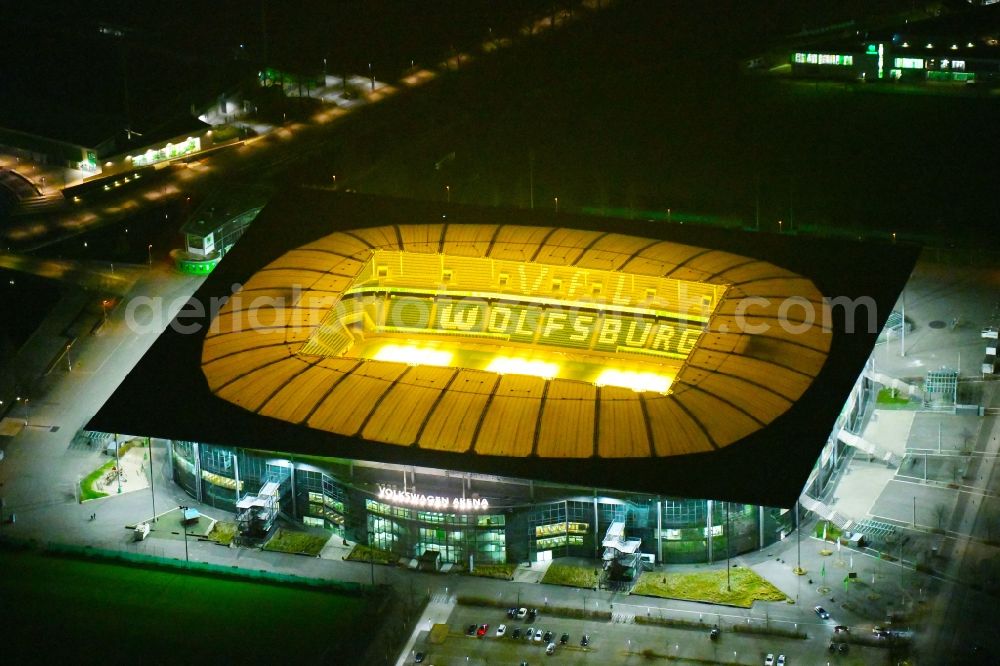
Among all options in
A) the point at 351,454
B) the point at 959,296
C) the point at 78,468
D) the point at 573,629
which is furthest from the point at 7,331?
the point at 959,296

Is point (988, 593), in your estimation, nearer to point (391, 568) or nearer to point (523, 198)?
point (391, 568)

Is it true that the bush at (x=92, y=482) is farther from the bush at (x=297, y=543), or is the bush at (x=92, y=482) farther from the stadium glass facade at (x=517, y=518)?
the stadium glass facade at (x=517, y=518)

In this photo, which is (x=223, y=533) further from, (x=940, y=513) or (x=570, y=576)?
(x=940, y=513)

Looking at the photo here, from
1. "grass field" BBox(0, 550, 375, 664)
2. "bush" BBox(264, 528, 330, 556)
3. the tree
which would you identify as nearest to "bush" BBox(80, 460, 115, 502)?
"grass field" BBox(0, 550, 375, 664)

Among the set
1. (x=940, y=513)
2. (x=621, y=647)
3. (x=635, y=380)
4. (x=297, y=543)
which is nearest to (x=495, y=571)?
(x=621, y=647)

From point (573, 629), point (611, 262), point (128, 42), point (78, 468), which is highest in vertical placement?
point (128, 42)

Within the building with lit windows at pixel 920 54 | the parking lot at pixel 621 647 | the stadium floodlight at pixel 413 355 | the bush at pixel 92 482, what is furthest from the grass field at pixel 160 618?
the building with lit windows at pixel 920 54
